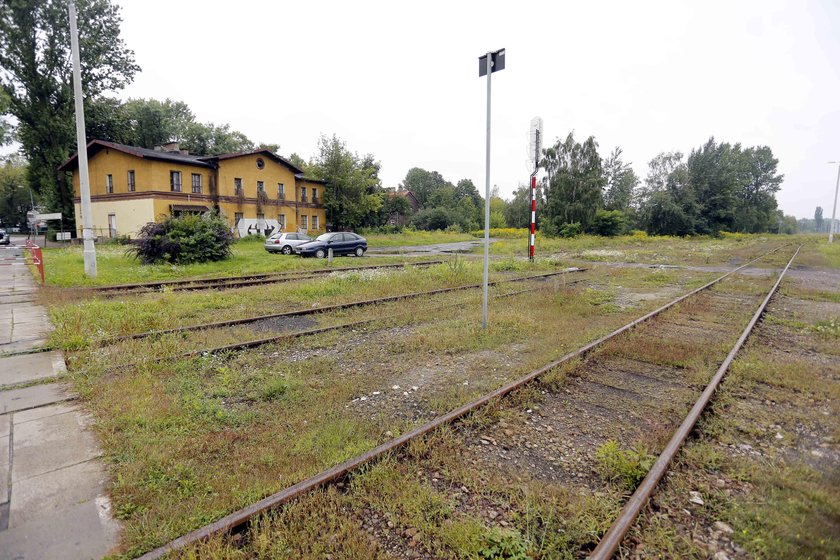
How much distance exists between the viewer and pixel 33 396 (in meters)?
4.66

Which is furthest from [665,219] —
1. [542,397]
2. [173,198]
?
[542,397]

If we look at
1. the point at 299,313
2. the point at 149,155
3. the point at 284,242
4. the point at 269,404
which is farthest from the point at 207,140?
the point at 269,404

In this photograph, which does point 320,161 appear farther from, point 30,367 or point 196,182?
point 30,367

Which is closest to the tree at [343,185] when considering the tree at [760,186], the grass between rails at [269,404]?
the grass between rails at [269,404]

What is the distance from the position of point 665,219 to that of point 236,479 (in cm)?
6580

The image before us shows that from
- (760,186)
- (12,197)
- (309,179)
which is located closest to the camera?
(309,179)

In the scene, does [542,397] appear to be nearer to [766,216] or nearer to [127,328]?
[127,328]

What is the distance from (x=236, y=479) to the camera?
314cm

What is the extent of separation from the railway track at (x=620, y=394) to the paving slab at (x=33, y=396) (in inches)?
127

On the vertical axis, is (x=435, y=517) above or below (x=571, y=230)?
below

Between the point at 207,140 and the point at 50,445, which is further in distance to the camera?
the point at 207,140

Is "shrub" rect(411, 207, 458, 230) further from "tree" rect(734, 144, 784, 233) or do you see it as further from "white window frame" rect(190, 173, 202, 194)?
A: "tree" rect(734, 144, 784, 233)

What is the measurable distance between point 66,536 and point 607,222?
165 ft

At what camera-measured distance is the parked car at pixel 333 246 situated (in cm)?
2220
